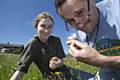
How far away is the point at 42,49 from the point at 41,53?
0.21ft

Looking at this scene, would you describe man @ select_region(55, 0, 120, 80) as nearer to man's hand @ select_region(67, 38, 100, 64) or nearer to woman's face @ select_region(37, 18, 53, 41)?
man's hand @ select_region(67, 38, 100, 64)

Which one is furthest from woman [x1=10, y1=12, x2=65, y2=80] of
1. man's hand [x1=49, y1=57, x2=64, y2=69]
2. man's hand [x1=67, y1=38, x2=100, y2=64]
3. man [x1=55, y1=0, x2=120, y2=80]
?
man's hand [x1=67, y1=38, x2=100, y2=64]

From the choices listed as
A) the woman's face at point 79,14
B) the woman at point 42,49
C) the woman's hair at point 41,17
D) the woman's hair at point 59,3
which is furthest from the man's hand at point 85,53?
the woman's hair at point 41,17

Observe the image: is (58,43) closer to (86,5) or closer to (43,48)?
(43,48)

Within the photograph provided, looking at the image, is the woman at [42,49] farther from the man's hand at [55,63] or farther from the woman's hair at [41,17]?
the man's hand at [55,63]

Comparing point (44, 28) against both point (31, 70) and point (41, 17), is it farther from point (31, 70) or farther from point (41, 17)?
point (31, 70)

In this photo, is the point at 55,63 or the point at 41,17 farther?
the point at 41,17

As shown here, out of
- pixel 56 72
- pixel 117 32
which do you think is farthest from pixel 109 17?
pixel 56 72

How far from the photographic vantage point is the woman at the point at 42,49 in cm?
478

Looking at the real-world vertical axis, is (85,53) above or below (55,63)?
above

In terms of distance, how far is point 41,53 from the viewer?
16.0ft

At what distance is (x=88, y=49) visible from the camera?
95.0 inches

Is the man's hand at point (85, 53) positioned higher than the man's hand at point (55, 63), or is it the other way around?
the man's hand at point (85, 53)

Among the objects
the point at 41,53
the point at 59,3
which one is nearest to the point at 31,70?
the point at 41,53
